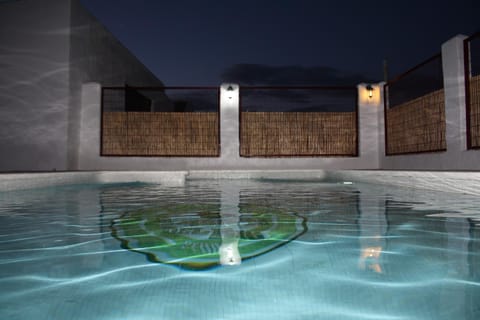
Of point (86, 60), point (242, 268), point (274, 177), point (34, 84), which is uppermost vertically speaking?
point (86, 60)

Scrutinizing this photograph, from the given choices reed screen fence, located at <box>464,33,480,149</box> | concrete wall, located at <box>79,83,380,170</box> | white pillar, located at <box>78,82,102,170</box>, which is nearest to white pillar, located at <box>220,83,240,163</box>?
concrete wall, located at <box>79,83,380,170</box>

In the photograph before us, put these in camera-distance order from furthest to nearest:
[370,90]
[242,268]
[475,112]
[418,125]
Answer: [370,90], [418,125], [475,112], [242,268]

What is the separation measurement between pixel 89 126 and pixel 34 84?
1.64 m

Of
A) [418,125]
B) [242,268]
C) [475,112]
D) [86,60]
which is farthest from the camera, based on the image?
[86,60]

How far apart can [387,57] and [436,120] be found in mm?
15140

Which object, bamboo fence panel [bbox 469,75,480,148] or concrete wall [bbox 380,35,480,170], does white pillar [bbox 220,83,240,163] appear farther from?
bamboo fence panel [bbox 469,75,480,148]

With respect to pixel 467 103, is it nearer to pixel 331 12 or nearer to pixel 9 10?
pixel 9 10

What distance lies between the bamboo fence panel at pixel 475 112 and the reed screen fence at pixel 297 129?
373 centimetres

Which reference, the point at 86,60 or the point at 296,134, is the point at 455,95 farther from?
the point at 86,60

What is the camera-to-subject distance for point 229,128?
9266 millimetres

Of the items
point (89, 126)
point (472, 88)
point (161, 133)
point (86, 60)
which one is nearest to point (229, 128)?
point (161, 133)

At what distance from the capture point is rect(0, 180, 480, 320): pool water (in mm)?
954

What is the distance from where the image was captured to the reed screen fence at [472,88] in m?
5.56

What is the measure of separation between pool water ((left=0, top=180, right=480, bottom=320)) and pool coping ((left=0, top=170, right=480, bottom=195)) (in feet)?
6.16
